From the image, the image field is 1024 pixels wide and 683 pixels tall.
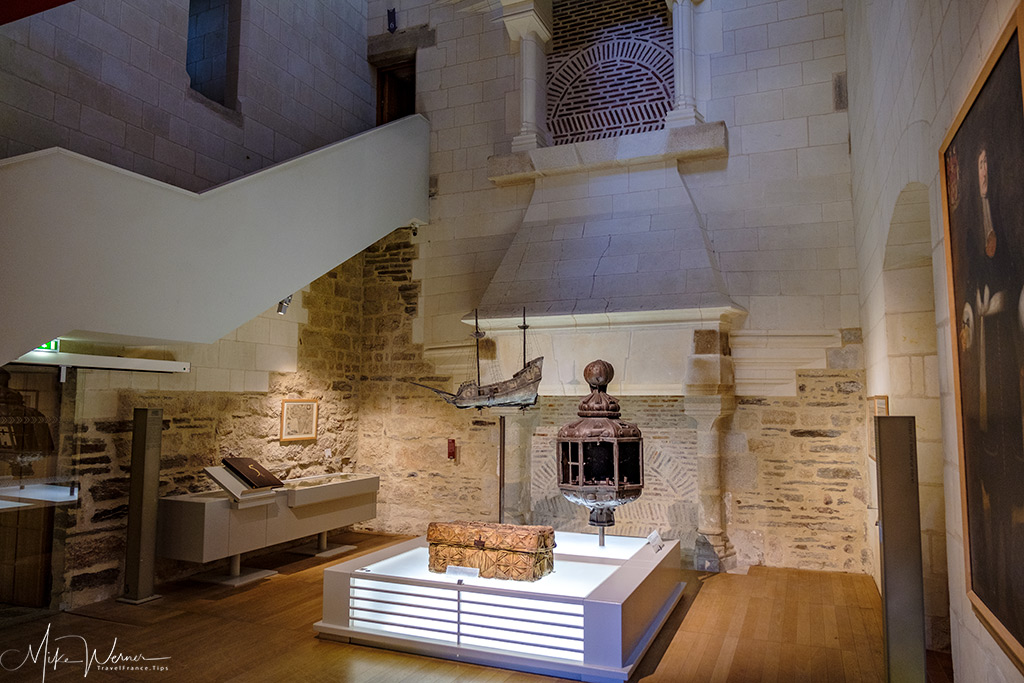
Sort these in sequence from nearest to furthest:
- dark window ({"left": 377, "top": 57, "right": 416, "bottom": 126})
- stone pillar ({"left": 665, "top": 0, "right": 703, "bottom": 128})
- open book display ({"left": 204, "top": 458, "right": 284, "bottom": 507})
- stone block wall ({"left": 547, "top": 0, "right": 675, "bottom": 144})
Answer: open book display ({"left": 204, "top": 458, "right": 284, "bottom": 507}) → stone pillar ({"left": 665, "top": 0, "right": 703, "bottom": 128}) → stone block wall ({"left": 547, "top": 0, "right": 675, "bottom": 144}) → dark window ({"left": 377, "top": 57, "right": 416, "bottom": 126})

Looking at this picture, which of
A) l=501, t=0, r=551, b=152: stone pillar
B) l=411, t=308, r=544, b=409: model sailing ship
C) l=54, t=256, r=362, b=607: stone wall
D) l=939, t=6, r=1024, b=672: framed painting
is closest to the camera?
l=939, t=6, r=1024, b=672: framed painting

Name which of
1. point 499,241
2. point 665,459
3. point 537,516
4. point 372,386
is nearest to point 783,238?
point 665,459

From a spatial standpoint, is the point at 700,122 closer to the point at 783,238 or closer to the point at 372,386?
the point at 783,238

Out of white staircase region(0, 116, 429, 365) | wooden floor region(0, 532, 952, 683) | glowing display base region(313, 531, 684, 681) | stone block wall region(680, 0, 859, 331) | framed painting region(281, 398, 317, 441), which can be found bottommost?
wooden floor region(0, 532, 952, 683)

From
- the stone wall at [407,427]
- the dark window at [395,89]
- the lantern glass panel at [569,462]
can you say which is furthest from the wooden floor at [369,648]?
the dark window at [395,89]

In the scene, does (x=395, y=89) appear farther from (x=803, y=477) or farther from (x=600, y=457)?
(x=803, y=477)

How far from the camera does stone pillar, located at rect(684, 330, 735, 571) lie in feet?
18.3

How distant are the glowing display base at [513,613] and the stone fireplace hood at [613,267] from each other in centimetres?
190

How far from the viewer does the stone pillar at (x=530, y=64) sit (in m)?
6.67

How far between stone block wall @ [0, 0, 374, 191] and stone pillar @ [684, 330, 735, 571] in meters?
4.36

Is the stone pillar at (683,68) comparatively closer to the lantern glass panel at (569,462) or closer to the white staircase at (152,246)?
the white staircase at (152,246)

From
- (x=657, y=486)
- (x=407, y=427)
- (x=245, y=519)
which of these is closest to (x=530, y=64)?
(x=407, y=427)
